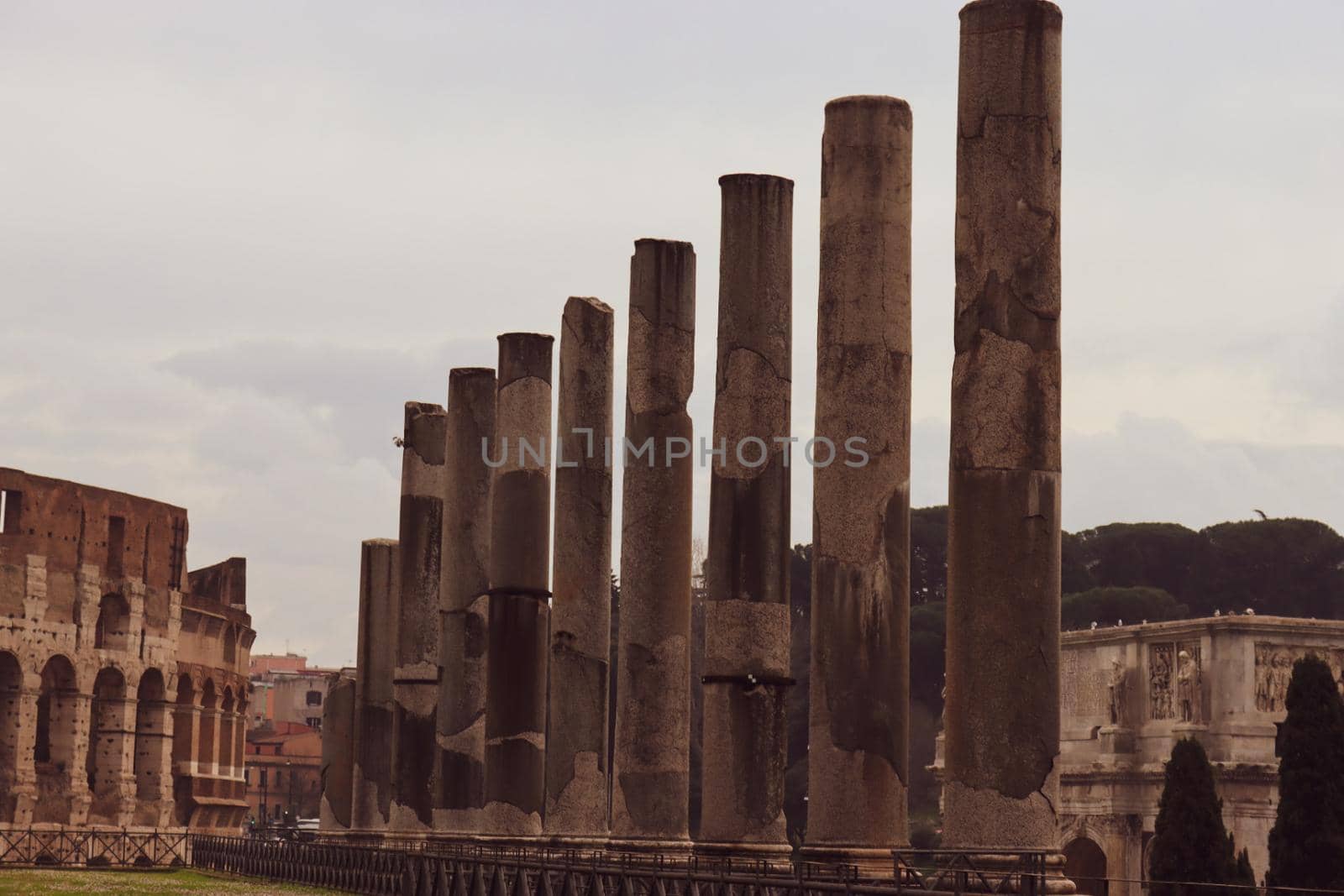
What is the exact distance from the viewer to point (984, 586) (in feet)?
38.0

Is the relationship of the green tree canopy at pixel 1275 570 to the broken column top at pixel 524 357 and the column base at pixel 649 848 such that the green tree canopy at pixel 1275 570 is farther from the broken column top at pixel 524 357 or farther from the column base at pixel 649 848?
the column base at pixel 649 848

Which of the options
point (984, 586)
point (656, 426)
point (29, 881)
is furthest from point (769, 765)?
point (29, 881)

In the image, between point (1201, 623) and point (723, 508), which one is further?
point (1201, 623)

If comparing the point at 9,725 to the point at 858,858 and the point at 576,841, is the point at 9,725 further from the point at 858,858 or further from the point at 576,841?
the point at 858,858

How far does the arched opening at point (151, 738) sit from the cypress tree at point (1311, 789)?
21.6 metres

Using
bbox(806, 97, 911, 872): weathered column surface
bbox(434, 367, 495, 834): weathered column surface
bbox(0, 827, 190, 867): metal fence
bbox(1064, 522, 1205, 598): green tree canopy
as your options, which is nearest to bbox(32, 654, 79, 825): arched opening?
bbox(0, 827, 190, 867): metal fence

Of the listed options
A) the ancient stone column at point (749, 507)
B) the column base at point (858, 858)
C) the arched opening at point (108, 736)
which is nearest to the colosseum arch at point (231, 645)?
the arched opening at point (108, 736)

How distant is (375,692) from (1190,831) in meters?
13.7

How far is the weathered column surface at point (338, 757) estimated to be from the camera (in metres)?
30.6

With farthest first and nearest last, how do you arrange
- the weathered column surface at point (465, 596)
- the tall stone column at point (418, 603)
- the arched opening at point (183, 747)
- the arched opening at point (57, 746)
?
the arched opening at point (183, 747)
the arched opening at point (57, 746)
the tall stone column at point (418, 603)
the weathered column surface at point (465, 596)

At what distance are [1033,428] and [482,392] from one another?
1247 centimetres

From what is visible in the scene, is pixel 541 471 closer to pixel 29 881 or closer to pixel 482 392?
pixel 482 392

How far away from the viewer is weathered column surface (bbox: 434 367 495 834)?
22766mm

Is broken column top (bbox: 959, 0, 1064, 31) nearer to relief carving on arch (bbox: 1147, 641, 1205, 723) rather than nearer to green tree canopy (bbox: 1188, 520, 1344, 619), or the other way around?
relief carving on arch (bbox: 1147, 641, 1205, 723)
